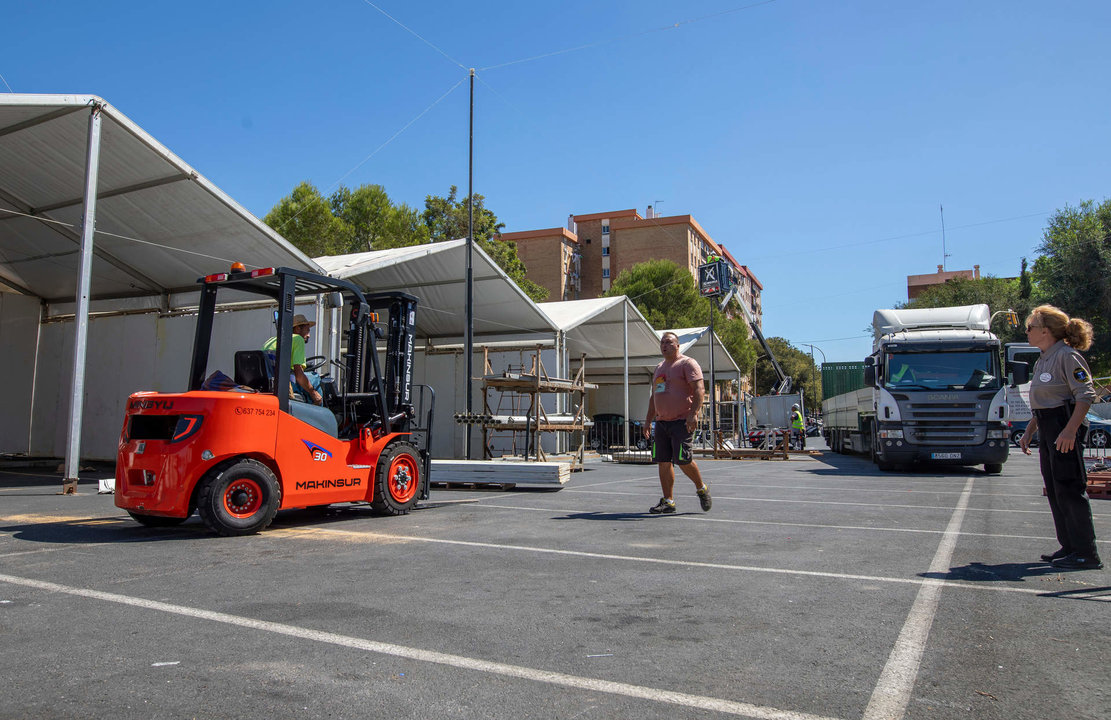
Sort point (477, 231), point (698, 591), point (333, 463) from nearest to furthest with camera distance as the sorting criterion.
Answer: point (698, 591) → point (333, 463) → point (477, 231)

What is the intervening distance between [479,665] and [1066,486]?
4.06m

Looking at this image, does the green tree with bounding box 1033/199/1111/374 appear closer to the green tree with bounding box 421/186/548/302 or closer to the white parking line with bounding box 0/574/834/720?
the green tree with bounding box 421/186/548/302

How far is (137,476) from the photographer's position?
20.5ft

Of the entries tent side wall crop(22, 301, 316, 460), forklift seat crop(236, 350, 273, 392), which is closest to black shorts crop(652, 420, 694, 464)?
forklift seat crop(236, 350, 273, 392)

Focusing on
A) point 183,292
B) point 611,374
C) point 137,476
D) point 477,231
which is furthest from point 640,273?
point 137,476

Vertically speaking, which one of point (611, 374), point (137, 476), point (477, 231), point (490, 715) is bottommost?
point (490, 715)

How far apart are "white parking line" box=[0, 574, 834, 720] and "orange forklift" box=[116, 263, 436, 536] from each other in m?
2.01

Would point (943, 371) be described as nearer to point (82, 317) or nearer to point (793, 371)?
point (82, 317)

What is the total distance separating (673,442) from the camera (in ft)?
25.5

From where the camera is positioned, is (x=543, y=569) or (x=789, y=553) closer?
(x=543, y=569)

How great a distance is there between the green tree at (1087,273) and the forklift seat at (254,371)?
139ft

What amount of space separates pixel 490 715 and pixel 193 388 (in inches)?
228

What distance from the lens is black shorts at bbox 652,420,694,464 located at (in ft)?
25.1

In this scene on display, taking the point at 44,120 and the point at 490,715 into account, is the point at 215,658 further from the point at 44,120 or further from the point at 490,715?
the point at 44,120
